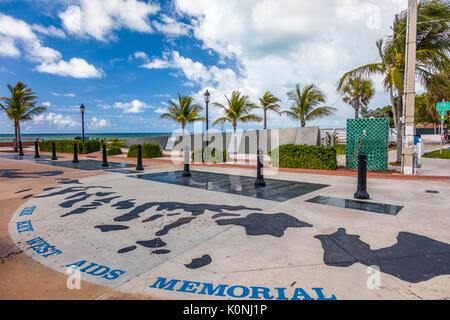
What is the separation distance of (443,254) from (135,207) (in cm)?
529

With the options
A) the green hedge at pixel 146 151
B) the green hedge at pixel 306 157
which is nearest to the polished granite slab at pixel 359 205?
the green hedge at pixel 306 157

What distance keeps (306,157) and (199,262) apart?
30.2 feet

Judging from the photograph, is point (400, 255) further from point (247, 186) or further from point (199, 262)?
point (247, 186)

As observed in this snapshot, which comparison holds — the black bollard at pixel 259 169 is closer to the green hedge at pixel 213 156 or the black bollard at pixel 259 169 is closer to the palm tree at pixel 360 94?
the green hedge at pixel 213 156

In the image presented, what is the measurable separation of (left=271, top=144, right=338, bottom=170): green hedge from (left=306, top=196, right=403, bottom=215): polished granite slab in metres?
4.78

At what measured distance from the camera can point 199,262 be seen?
3162 millimetres

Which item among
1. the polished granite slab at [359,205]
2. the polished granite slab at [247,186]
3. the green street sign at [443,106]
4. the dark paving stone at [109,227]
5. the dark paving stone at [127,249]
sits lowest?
the dark paving stone at [127,249]

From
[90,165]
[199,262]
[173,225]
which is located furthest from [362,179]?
[90,165]

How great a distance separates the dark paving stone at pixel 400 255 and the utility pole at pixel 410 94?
705 centimetres

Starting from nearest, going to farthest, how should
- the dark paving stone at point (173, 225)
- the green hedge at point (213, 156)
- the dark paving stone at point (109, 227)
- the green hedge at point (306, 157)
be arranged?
the dark paving stone at point (173, 225) < the dark paving stone at point (109, 227) < the green hedge at point (306, 157) < the green hedge at point (213, 156)

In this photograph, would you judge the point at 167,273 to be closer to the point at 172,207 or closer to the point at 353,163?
the point at 172,207

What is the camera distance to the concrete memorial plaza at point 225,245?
8.59 ft

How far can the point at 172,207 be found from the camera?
5.62m

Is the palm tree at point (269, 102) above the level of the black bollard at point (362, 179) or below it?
above
